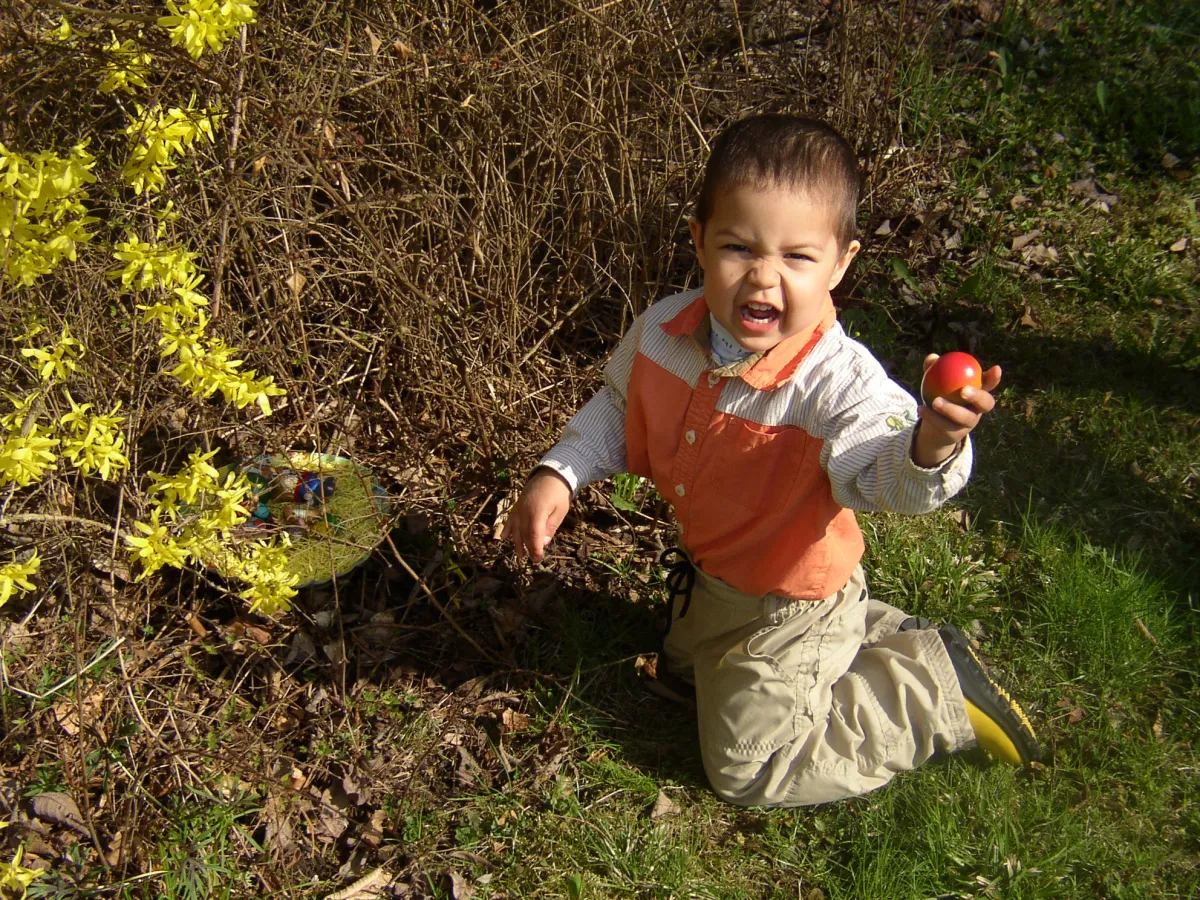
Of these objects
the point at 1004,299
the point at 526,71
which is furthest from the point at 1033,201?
the point at 526,71

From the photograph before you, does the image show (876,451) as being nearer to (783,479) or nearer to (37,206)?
(783,479)

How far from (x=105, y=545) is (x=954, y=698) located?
2100 mm

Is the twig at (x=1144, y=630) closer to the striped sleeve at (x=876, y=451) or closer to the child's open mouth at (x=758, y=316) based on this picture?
the striped sleeve at (x=876, y=451)

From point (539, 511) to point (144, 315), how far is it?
0.90 m

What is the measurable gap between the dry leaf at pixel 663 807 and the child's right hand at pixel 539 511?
0.70 meters

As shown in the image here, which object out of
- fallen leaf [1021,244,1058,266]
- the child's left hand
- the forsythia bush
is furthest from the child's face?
fallen leaf [1021,244,1058,266]

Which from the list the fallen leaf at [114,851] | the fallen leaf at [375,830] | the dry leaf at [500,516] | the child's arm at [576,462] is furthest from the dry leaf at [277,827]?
the dry leaf at [500,516]

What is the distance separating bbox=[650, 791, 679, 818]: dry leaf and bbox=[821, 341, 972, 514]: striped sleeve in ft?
3.07

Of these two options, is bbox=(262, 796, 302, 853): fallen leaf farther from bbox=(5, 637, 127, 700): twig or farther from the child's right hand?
the child's right hand

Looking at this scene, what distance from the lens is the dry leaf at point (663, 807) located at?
2432 mm

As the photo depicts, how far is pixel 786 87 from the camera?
3.36 meters

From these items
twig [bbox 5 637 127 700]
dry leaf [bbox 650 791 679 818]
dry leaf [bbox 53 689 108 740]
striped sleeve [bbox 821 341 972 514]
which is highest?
striped sleeve [bbox 821 341 972 514]

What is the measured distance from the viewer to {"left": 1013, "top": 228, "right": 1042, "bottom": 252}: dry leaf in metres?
3.78

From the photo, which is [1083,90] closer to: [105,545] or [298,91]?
[298,91]
